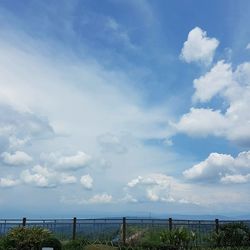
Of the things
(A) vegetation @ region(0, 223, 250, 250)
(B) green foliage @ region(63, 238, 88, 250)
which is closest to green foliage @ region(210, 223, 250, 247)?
(A) vegetation @ region(0, 223, 250, 250)

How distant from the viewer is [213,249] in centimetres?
2322

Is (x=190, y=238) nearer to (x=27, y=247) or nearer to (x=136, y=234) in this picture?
(x=136, y=234)

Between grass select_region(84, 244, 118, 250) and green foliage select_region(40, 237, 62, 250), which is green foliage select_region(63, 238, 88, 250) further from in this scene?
green foliage select_region(40, 237, 62, 250)

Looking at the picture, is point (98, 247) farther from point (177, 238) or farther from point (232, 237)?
point (232, 237)

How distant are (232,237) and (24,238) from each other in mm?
11090

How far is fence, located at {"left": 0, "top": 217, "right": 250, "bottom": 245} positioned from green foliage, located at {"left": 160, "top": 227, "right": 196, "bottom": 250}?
1.28m

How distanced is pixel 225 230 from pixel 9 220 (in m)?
12.1

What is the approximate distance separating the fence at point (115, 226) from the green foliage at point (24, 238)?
3951 mm

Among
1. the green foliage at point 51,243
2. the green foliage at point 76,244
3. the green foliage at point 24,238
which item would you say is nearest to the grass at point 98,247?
the green foliage at point 76,244

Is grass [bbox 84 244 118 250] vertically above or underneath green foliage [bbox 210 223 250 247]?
underneath

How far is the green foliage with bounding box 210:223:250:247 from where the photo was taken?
2498 cm

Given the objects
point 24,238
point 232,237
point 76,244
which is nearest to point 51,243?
point 24,238

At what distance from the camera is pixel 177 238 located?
23.7 meters

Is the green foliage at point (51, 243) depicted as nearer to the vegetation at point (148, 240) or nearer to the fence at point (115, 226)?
the vegetation at point (148, 240)
